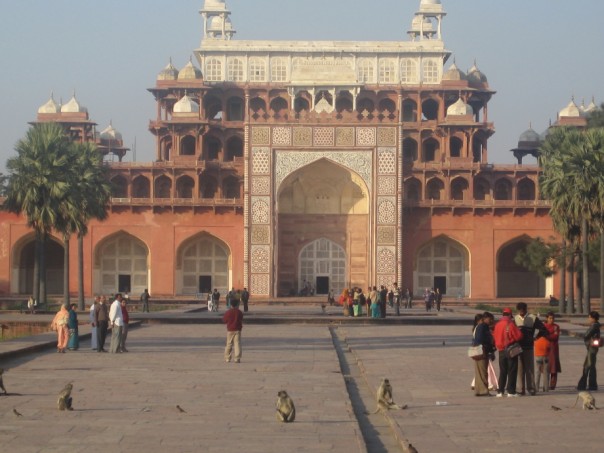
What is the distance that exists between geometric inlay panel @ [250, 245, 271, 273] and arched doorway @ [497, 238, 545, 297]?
33.0 ft

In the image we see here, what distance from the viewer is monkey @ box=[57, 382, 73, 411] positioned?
37.8ft

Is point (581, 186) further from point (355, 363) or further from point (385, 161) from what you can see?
point (355, 363)

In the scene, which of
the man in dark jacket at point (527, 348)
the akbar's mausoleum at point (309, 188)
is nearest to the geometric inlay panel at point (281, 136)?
the akbar's mausoleum at point (309, 188)

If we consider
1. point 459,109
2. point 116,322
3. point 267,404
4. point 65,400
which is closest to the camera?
point 65,400

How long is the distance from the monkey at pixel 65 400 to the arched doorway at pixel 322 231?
38.0 meters

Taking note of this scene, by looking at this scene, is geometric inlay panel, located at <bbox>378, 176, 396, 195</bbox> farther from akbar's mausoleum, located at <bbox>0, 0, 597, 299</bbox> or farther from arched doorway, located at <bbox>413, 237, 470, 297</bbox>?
arched doorway, located at <bbox>413, 237, 470, 297</bbox>

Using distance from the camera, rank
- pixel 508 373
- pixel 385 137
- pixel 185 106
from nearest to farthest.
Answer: pixel 508 373 → pixel 385 137 → pixel 185 106

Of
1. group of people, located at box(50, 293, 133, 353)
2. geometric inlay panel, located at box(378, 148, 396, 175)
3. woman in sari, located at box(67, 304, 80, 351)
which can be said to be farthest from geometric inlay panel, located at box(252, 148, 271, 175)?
woman in sari, located at box(67, 304, 80, 351)

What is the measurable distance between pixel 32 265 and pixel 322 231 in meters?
11.8

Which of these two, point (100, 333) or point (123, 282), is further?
point (123, 282)

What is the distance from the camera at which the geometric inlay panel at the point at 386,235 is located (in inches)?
1913

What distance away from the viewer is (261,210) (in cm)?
4850

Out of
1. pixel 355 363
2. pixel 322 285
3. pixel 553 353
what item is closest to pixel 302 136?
pixel 322 285

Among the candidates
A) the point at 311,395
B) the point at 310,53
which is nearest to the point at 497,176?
Answer: the point at 310,53
